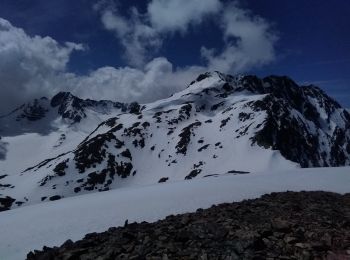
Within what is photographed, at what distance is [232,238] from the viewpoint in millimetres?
19016

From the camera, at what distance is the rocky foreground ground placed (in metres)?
17.4

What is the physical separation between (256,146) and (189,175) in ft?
116

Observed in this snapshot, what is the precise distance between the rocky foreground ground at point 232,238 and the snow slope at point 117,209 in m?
4.47

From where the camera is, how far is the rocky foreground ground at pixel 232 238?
17.4m

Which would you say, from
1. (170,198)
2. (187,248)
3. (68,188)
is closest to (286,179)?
(170,198)

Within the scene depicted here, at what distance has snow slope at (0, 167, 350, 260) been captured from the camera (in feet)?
89.0

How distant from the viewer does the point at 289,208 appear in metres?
25.0

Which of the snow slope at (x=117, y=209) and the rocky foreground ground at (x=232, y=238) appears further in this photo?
the snow slope at (x=117, y=209)

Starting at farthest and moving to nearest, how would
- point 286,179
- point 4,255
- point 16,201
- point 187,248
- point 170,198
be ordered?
point 16,201, point 286,179, point 170,198, point 4,255, point 187,248

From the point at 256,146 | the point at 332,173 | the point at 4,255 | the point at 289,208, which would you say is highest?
the point at 256,146

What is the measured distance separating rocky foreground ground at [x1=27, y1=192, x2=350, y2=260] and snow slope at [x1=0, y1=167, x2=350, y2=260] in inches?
176

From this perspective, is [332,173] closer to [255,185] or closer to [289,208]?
[255,185]

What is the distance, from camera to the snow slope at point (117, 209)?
2712 cm

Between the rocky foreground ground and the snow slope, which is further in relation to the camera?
the snow slope
